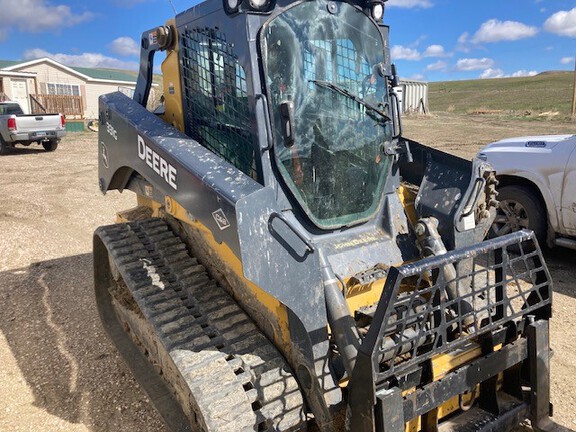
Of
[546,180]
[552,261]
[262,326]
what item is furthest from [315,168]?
[552,261]

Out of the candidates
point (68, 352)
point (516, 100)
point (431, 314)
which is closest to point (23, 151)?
point (68, 352)

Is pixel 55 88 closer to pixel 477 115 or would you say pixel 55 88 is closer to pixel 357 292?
pixel 477 115

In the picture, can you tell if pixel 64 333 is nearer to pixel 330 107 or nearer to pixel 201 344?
pixel 201 344

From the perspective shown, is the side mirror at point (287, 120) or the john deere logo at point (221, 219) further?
the side mirror at point (287, 120)

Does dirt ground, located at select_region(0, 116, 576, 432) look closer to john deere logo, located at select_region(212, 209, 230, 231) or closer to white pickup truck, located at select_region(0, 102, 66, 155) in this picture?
john deere logo, located at select_region(212, 209, 230, 231)

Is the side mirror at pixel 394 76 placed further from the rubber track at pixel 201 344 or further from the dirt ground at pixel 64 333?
the dirt ground at pixel 64 333

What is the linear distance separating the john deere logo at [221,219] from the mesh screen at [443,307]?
2.64ft

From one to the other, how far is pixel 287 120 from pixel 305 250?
784 mm

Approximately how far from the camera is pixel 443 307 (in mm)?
2268

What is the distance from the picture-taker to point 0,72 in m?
27.9

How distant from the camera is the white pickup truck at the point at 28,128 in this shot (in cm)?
1578

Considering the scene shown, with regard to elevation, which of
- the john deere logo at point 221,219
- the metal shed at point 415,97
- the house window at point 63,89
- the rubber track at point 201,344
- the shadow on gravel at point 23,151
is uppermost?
the house window at point 63,89

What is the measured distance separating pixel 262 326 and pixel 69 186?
366 inches

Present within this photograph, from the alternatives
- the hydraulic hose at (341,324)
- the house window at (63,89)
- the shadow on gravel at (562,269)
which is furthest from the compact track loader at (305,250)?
the house window at (63,89)
